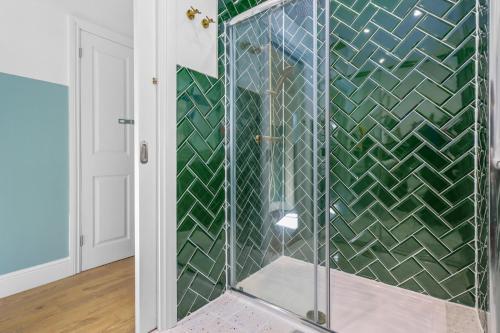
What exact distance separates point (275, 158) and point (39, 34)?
1.95 meters

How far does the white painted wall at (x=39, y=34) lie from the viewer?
1824 millimetres

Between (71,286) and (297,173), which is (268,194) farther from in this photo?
(71,286)

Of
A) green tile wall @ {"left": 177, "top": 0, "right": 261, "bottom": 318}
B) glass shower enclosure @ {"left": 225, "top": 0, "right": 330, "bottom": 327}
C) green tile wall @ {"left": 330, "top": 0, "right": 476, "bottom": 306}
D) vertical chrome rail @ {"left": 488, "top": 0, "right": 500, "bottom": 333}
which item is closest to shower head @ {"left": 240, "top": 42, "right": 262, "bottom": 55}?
glass shower enclosure @ {"left": 225, "top": 0, "right": 330, "bottom": 327}

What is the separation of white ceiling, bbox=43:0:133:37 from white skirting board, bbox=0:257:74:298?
1.95 meters

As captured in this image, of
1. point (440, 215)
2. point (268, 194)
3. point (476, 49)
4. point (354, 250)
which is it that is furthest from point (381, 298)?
point (476, 49)

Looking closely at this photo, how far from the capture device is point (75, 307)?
165 cm

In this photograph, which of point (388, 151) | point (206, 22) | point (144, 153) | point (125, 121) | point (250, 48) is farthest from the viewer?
point (125, 121)

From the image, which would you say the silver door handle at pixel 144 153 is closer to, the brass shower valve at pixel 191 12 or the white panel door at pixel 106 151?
the brass shower valve at pixel 191 12

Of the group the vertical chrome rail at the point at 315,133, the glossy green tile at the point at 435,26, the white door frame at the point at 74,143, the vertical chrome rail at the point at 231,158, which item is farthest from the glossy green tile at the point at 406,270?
the white door frame at the point at 74,143

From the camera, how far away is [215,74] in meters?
1.70

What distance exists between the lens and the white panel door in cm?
220

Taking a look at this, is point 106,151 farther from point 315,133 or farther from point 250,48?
point 315,133

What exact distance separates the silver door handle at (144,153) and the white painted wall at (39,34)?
1.28 meters

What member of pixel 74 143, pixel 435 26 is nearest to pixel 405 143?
pixel 435 26
